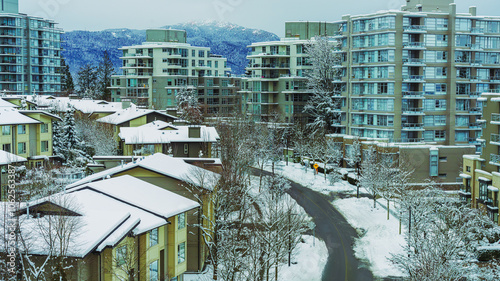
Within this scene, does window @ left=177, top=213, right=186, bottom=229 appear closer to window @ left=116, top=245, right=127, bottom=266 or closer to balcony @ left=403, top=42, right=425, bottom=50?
window @ left=116, top=245, right=127, bottom=266

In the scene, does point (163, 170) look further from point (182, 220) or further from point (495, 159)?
point (495, 159)

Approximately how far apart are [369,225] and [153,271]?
24568mm

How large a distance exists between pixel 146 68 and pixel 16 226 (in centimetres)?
8922

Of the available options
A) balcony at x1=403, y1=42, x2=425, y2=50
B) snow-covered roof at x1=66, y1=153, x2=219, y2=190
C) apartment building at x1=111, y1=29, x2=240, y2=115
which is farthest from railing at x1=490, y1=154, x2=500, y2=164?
apartment building at x1=111, y1=29, x2=240, y2=115

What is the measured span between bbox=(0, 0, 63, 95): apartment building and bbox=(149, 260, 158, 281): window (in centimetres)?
9257

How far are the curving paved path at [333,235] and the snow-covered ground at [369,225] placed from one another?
679 mm

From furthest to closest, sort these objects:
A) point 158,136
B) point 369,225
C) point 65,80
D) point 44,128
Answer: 1. point 65,80
2. point 44,128
3. point 158,136
4. point 369,225

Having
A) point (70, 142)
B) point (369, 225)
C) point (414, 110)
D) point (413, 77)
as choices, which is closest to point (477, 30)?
point (413, 77)

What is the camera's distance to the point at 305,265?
4194 cm

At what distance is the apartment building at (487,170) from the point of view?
48.4 metres

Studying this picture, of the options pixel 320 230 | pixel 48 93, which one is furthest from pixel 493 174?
pixel 48 93

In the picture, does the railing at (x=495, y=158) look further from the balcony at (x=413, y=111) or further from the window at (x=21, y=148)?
the window at (x=21, y=148)

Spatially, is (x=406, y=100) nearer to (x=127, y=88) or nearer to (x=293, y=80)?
(x=293, y=80)

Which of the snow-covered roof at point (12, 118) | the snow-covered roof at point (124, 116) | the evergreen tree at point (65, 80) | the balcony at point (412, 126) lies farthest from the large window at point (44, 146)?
the evergreen tree at point (65, 80)
